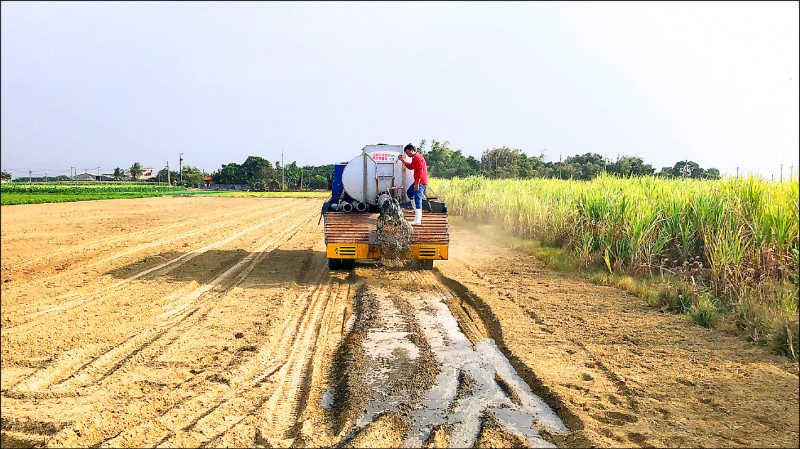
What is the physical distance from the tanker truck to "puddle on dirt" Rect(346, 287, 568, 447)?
117 inches

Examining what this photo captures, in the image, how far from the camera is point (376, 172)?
39.0 ft

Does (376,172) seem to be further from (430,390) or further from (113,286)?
(430,390)

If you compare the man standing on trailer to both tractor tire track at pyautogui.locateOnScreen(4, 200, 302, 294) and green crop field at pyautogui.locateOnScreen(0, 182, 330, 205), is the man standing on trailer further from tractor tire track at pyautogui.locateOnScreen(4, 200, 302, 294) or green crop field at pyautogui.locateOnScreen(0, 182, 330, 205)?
green crop field at pyautogui.locateOnScreen(0, 182, 330, 205)

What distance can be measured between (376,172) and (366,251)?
1948 millimetres

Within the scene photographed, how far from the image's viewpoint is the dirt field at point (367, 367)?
4.52m

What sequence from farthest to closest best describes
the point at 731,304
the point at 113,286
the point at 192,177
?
the point at 192,177 < the point at 113,286 < the point at 731,304

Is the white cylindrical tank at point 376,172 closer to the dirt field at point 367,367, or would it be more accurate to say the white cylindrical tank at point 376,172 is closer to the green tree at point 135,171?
the dirt field at point 367,367

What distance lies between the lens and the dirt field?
452cm

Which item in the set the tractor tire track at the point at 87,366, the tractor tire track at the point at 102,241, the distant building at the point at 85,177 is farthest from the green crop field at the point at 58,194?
the distant building at the point at 85,177

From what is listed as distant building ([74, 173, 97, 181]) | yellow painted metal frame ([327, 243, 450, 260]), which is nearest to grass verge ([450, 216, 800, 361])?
yellow painted metal frame ([327, 243, 450, 260])

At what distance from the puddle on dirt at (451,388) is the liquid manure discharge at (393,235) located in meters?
2.70

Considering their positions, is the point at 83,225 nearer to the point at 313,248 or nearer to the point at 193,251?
the point at 193,251

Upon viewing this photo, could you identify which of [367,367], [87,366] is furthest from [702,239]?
[87,366]

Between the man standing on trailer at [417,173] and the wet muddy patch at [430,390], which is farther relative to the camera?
the man standing on trailer at [417,173]
